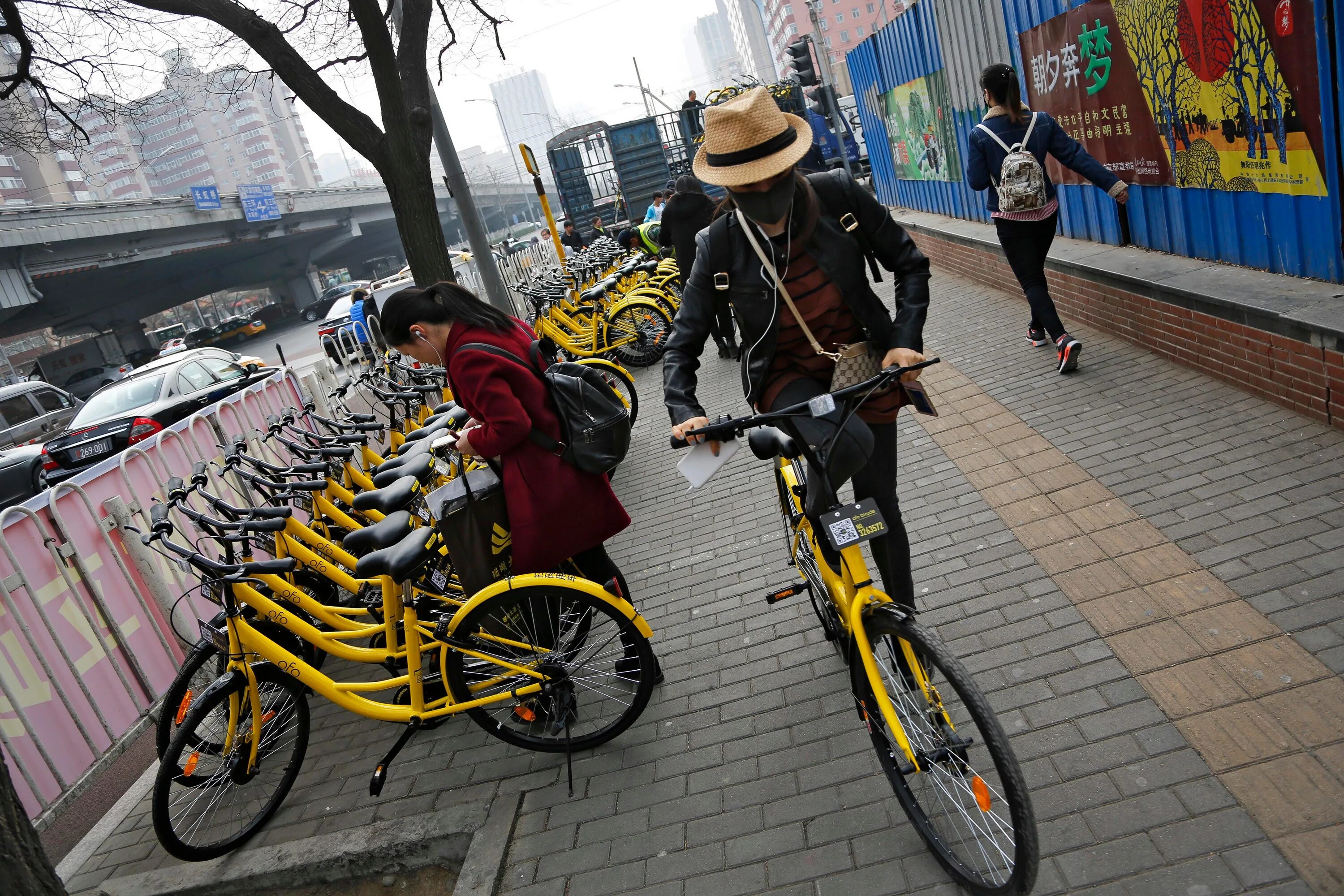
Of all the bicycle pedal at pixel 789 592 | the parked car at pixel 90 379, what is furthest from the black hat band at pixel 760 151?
the parked car at pixel 90 379

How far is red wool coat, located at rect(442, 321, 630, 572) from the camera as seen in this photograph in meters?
3.58

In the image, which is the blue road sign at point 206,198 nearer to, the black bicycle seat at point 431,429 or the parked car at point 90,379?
the parked car at point 90,379

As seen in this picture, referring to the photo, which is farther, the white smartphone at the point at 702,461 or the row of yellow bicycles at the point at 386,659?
the row of yellow bicycles at the point at 386,659

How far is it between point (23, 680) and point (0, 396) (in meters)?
16.6

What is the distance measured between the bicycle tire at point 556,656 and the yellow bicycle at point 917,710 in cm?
101

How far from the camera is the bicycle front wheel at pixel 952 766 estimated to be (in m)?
2.27

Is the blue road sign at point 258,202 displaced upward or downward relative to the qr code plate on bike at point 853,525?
upward

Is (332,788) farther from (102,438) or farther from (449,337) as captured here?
(102,438)


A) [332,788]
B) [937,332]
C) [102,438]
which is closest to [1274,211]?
[937,332]

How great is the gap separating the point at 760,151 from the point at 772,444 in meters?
0.90

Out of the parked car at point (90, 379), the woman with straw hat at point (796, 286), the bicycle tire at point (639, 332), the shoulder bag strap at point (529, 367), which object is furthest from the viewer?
the parked car at point (90, 379)

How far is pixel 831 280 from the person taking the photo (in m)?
3.04

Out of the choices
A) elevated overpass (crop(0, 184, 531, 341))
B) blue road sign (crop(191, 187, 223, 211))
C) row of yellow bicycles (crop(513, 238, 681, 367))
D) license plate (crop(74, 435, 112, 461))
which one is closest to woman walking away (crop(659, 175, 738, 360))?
row of yellow bicycles (crop(513, 238, 681, 367))

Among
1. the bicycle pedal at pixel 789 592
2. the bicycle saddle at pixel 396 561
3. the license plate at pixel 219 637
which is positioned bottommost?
the bicycle pedal at pixel 789 592
